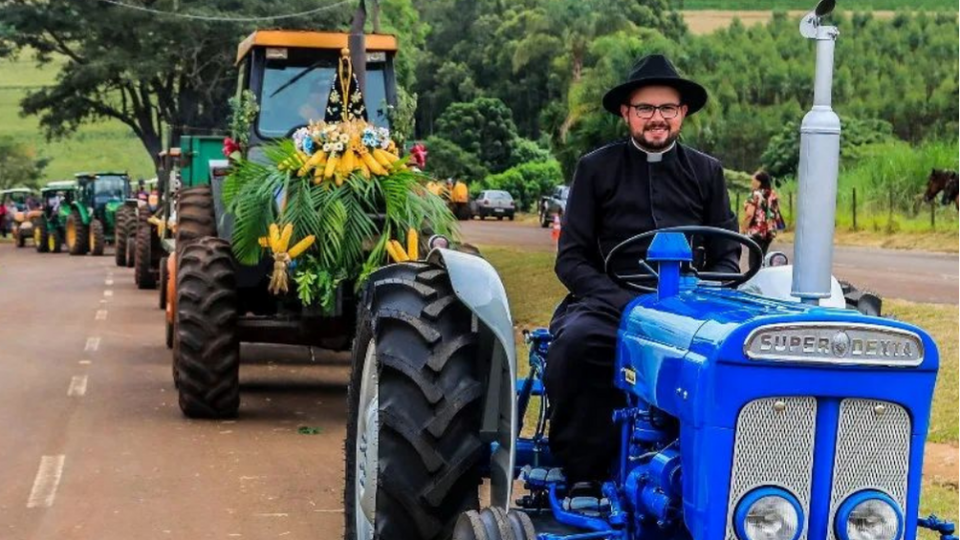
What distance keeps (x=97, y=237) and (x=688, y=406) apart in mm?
39070

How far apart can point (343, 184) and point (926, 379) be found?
811 centimetres

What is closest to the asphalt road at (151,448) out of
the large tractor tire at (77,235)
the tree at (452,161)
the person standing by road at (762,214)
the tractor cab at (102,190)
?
the person standing by road at (762,214)

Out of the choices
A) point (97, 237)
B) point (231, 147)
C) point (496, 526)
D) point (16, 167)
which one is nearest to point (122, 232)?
point (97, 237)

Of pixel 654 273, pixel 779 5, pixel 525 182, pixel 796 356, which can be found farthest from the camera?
pixel 779 5

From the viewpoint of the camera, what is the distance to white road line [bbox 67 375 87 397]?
14992 millimetres

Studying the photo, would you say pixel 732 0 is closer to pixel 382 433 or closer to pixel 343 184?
pixel 343 184

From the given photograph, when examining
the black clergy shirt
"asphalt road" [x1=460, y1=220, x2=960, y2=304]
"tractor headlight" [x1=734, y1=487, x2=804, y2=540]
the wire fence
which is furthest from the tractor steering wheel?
the wire fence

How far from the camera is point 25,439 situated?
40.9 feet

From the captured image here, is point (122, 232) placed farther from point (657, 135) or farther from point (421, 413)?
point (657, 135)

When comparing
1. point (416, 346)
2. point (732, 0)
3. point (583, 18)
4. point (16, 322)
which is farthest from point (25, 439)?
point (732, 0)

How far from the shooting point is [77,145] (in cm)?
12525

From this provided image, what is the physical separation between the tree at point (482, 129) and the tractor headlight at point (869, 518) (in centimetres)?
7129

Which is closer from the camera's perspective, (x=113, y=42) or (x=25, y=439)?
(x=25, y=439)

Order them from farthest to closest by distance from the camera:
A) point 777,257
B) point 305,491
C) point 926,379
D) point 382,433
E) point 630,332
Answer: point 305,491 < point 777,257 < point 382,433 < point 630,332 < point 926,379
